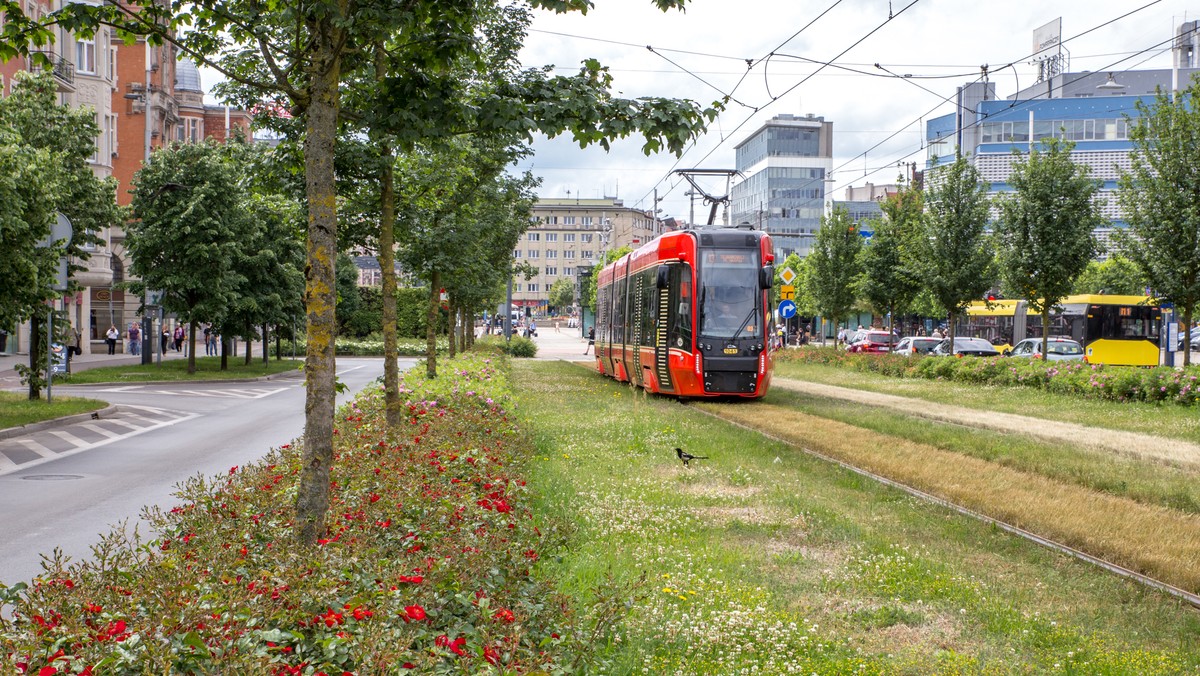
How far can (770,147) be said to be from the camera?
125 metres

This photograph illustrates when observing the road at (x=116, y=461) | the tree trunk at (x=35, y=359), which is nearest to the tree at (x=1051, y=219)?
the road at (x=116, y=461)

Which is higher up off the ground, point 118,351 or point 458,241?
point 458,241

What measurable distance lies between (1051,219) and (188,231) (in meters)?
25.6

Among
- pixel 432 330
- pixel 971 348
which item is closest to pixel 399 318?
pixel 971 348

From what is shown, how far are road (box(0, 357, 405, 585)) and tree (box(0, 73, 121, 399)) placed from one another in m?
2.49

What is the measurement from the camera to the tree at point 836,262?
4519 centimetres

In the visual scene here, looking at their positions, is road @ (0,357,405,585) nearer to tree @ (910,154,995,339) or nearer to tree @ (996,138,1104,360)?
A: tree @ (996,138,1104,360)

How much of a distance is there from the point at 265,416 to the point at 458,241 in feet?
17.3

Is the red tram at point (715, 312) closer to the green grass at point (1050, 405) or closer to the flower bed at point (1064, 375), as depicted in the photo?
the green grass at point (1050, 405)

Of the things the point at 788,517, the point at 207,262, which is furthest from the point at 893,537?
the point at 207,262

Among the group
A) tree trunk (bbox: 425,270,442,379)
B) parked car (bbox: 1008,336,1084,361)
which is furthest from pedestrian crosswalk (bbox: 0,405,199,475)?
parked car (bbox: 1008,336,1084,361)

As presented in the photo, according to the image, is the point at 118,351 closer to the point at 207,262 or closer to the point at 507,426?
the point at 207,262

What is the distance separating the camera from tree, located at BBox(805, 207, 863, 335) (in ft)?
148

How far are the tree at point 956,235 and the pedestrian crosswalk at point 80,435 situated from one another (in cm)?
2174
